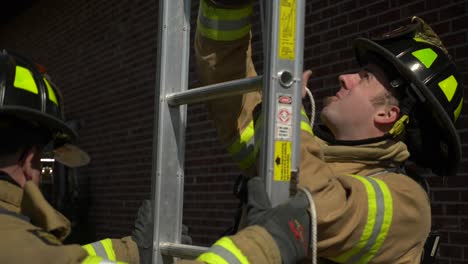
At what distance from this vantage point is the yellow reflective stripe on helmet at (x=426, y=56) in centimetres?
291

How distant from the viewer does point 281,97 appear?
2.18m

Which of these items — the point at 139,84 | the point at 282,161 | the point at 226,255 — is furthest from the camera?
the point at 139,84

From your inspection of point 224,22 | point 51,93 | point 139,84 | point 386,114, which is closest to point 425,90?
point 386,114

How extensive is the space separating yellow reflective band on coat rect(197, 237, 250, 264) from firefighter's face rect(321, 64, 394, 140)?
3.27 ft

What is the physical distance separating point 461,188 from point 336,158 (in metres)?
1.72

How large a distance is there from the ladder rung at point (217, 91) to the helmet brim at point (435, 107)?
0.79 m

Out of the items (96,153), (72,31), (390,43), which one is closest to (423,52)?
(390,43)

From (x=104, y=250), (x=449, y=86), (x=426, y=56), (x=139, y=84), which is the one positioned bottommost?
(x=104, y=250)

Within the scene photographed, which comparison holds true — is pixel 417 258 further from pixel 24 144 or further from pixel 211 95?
pixel 24 144

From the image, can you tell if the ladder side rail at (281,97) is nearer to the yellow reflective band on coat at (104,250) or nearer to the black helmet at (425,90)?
the black helmet at (425,90)

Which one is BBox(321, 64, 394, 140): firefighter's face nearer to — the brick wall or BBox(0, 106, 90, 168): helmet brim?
BBox(0, 106, 90, 168): helmet brim

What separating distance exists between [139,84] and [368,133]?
18.2 ft

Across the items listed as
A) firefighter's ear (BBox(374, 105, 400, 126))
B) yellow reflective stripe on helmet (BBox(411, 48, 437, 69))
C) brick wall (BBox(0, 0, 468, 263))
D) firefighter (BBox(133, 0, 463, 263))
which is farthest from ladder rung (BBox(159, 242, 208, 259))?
brick wall (BBox(0, 0, 468, 263))

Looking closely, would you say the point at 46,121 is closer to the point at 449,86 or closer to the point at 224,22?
the point at 224,22
